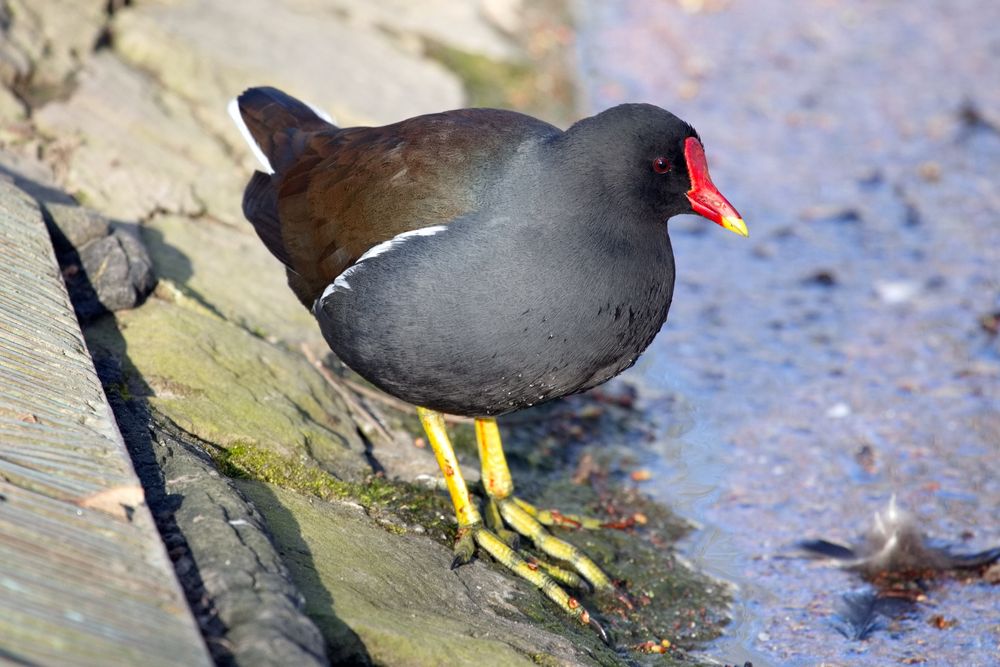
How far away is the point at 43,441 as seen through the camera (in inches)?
122

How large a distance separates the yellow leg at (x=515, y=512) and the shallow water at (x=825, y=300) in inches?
21.0

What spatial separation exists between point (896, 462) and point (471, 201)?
265cm

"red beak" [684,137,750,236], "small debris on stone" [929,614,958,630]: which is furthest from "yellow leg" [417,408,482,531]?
"small debris on stone" [929,614,958,630]

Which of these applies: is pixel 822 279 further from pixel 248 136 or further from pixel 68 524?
pixel 68 524

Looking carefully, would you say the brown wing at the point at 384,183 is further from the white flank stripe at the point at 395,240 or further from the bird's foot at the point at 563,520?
the bird's foot at the point at 563,520

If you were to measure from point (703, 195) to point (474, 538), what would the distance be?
1450mm

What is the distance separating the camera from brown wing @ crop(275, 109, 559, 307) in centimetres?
404

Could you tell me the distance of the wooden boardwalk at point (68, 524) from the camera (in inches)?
95.7

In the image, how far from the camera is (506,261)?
3.83 metres

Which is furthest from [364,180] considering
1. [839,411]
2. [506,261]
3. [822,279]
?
[822,279]

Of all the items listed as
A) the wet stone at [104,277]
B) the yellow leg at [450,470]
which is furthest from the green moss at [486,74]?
the yellow leg at [450,470]

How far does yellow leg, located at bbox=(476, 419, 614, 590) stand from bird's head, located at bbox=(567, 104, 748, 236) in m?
1.13

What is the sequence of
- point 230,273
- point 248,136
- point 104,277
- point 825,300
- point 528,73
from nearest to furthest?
1. point 104,277
2. point 248,136
3. point 230,273
4. point 825,300
5. point 528,73

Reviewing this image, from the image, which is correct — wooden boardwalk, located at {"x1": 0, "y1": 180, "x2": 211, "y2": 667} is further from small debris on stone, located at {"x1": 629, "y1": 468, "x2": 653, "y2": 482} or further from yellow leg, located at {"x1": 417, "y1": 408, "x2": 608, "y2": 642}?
small debris on stone, located at {"x1": 629, "y1": 468, "x2": 653, "y2": 482}
